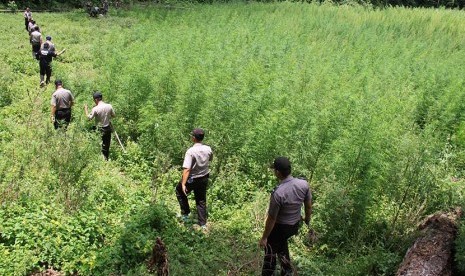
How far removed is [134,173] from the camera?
9141 millimetres

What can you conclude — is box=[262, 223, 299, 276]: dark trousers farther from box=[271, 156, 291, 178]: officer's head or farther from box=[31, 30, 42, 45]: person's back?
box=[31, 30, 42, 45]: person's back

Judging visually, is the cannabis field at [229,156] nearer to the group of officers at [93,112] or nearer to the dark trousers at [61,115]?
the dark trousers at [61,115]

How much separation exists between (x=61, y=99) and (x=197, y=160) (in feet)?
14.6

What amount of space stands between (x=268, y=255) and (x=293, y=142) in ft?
11.8

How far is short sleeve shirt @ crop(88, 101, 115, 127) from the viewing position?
9258 millimetres

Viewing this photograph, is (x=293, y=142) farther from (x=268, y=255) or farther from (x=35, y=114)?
(x=35, y=114)

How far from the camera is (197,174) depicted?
7223 millimetres

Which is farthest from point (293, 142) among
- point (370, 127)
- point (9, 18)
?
point (9, 18)

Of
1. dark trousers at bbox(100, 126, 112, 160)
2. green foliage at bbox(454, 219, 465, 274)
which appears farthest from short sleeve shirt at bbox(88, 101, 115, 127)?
green foliage at bbox(454, 219, 465, 274)

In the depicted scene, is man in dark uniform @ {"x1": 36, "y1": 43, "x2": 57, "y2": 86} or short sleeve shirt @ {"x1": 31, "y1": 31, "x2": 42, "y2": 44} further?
short sleeve shirt @ {"x1": 31, "y1": 31, "x2": 42, "y2": 44}

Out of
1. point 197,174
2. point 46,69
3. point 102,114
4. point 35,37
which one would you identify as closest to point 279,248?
point 197,174

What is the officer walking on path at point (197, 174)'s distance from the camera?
23.2ft

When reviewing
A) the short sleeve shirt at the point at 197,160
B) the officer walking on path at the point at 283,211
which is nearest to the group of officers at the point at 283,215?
the officer walking on path at the point at 283,211

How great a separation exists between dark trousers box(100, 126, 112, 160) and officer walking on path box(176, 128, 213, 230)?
294 centimetres
